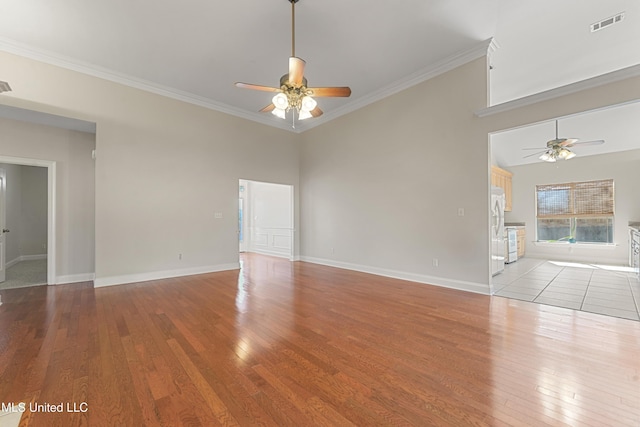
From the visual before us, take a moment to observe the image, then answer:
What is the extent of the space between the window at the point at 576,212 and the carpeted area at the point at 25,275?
39.3 ft

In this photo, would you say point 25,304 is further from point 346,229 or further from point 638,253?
point 638,253

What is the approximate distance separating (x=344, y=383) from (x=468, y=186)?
3.60 metres

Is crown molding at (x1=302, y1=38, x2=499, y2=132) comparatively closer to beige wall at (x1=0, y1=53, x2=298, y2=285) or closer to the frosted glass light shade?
beige wall at (x1=0, y1=53, x2=298, y2=285)

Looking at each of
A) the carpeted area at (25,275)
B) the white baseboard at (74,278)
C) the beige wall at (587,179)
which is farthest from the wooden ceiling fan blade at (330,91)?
the beige wall at (587,179)

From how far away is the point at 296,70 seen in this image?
283 centimetres

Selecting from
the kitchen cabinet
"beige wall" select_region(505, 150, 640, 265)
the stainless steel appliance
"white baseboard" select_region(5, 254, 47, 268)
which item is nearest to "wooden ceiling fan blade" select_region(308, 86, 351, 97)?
the stainless steel appliance

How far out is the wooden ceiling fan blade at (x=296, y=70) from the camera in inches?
110

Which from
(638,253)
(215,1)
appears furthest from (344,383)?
(638,253)

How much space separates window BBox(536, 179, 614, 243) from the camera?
21.8ft

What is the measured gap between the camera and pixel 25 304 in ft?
11.5

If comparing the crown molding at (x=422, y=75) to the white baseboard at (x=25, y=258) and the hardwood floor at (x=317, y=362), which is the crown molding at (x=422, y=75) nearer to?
the hardwood floor at (x=317, y=362)

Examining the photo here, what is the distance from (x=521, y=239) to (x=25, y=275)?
1211cm

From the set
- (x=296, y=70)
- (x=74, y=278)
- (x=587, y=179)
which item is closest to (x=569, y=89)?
(x=296, y=70)

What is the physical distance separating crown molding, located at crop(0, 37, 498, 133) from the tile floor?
3726mm
